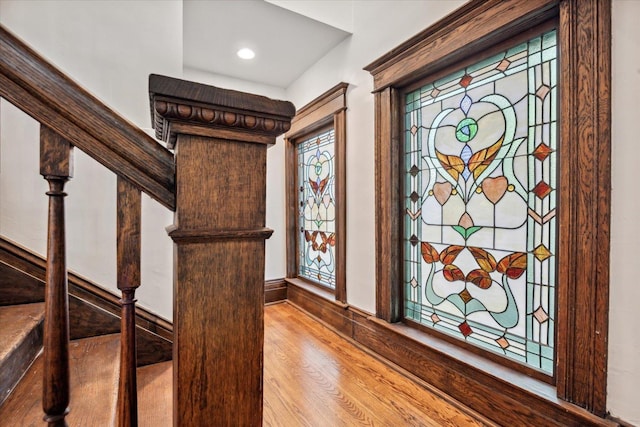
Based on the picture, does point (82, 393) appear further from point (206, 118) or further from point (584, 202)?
point (584, 202)

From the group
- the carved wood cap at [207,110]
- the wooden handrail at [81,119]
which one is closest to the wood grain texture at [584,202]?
the carved wood cap at [207,110]

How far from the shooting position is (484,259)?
168 cm

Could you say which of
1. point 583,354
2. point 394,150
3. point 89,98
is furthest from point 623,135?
point 89,98

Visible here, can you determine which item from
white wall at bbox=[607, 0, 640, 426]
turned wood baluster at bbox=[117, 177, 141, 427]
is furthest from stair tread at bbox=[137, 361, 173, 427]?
white wall at bbox=[607, 0, 640, 426]

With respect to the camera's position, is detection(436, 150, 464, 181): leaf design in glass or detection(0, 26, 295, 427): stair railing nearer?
detection(0, 26, 295, 427): stair railing

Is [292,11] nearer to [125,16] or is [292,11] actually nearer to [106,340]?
[125,16]

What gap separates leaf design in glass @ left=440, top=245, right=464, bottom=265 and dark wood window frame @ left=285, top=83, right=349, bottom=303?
35.2 inches

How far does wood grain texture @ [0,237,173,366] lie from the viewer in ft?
4.34

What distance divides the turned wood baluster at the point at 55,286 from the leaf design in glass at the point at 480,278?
68.6 inches

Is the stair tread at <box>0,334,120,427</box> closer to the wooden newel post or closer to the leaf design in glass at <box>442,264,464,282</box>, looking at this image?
the wooden newel post

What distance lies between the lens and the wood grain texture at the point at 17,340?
0.85m

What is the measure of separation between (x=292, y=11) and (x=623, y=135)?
2.10m

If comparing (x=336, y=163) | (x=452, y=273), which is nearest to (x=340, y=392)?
(x=452, y=273)

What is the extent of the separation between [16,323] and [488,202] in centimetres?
206
